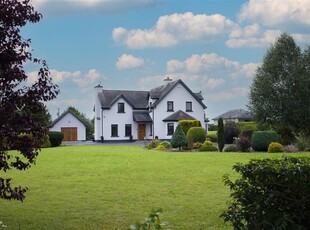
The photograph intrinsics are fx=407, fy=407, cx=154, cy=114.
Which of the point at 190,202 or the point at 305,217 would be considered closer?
the point at 305,217

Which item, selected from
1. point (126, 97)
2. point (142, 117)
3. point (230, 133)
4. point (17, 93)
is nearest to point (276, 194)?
point (17, 93)

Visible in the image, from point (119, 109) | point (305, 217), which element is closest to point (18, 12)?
point (305, 217)

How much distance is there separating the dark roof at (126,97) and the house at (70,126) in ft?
17.5

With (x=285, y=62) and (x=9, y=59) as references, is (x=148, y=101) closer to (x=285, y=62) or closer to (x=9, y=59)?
(x=285, y=62)

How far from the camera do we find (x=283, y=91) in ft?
115

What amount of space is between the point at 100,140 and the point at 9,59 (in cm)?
4503

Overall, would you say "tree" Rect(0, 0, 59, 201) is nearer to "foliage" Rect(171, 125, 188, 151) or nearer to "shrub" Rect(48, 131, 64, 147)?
"foliage" Rect(171, 125, 188, 151)

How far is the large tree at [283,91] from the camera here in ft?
113


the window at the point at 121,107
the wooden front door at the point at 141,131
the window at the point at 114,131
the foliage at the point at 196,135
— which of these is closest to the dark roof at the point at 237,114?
the wooden front door at the point at 141,131

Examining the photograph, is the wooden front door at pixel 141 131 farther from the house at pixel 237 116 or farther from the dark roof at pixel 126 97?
the house at pixel 237 116

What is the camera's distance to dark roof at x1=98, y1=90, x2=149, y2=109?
5150cm

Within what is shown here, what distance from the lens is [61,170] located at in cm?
1705

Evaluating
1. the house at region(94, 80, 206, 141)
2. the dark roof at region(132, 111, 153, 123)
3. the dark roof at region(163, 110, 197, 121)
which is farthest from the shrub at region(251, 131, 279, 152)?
the dark roof at region(132, 111, 153, 123)

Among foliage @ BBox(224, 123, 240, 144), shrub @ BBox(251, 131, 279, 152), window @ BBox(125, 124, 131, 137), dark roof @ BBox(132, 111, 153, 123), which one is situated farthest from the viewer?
window @ BBox(125, 124, 131, 137)
